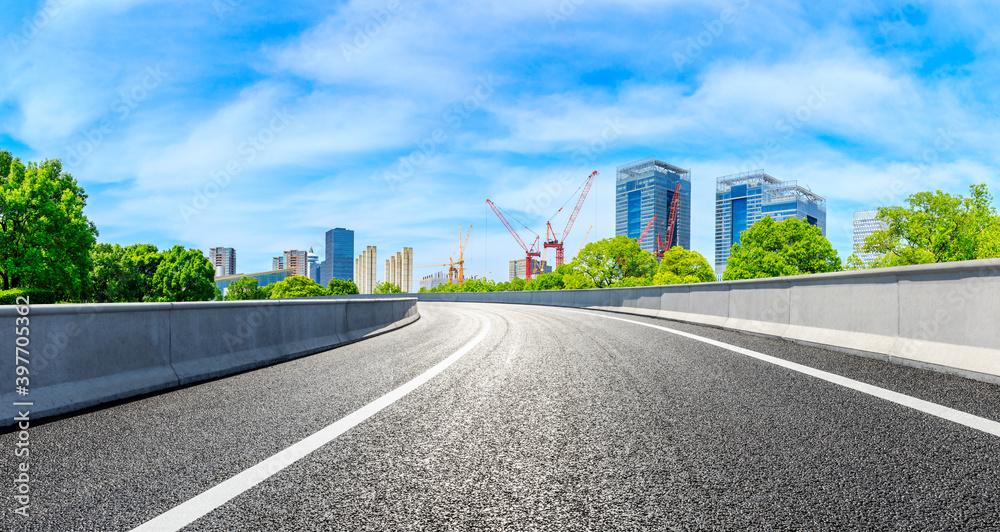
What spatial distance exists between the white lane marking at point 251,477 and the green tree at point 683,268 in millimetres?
105519

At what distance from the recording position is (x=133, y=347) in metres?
5.89

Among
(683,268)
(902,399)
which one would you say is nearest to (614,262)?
(683,268)

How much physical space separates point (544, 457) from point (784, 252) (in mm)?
76988

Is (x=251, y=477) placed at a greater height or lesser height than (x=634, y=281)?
lesser

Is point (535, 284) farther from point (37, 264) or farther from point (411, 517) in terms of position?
point (411, 517)

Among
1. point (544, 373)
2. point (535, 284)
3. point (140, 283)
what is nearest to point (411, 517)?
point (544, 373)

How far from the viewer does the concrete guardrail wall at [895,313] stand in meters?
5.90

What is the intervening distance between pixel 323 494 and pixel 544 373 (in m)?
4.23

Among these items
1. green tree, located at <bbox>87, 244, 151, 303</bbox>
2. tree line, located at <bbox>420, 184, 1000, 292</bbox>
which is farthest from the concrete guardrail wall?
green tree, located at <bbox>87, 244, 151, 303</bbox>

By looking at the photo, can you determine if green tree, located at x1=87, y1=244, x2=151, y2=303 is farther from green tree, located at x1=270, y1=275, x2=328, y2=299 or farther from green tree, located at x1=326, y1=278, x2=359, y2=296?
green tree, located at x1=326, y1=278, x2=359, y2=296

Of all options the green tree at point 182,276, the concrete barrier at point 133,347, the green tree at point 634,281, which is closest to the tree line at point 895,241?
the green tree at point 634,281

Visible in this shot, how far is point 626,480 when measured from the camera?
2912 millimetres

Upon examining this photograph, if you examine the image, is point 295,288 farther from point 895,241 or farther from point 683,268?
point 895,241

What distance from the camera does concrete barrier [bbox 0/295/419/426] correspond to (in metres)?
4.80
